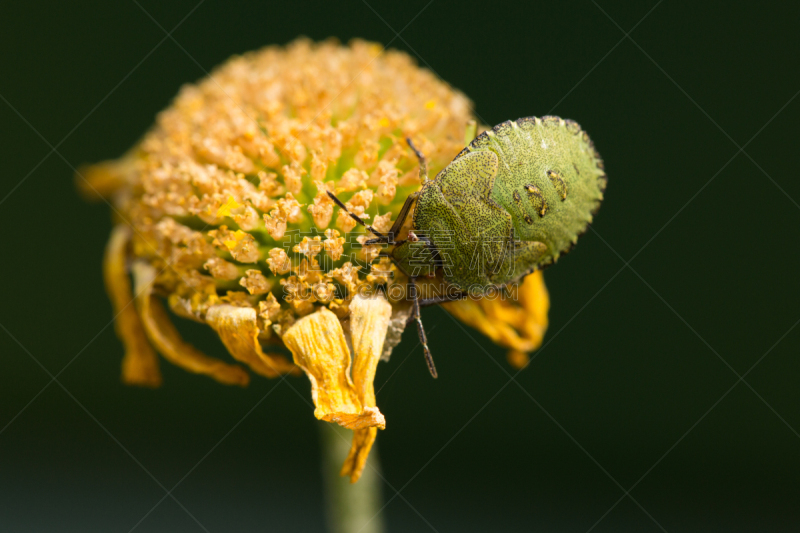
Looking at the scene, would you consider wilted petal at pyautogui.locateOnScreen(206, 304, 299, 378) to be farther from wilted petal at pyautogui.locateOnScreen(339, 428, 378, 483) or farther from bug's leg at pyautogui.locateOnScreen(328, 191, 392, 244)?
bug's leg at pyautogui.locateOnScreen(328, 191, 392, 244)

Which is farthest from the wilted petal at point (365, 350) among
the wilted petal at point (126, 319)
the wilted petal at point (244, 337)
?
the wilted petal at point (126, 319)

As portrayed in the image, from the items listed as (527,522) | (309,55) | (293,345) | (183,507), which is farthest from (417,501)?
(309,55)

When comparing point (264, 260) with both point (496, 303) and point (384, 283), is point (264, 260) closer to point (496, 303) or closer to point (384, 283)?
point (384, 283)

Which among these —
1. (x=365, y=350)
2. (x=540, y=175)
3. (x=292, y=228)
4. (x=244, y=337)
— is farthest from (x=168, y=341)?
(x=540, y=175)

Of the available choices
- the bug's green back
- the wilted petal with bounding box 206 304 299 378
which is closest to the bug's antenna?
the bug's green back

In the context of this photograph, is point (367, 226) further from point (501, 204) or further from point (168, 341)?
point (168, 341)
